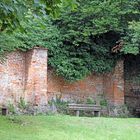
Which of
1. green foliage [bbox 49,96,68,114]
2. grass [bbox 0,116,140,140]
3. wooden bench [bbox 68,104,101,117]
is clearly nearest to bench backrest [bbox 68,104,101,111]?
wooden bench [bbox 68,104,101,117]

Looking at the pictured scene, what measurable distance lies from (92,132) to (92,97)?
8.51 meters

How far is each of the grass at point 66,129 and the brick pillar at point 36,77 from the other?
3.40 meters

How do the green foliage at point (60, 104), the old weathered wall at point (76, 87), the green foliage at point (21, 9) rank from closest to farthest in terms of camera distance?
the green foliage at point (21, 9), the green foliage at point (60, 104), the old weathered wall at point (76, 87)

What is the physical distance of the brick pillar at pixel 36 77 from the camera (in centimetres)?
1678

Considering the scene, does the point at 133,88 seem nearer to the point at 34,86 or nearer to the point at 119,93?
the point at 119,93

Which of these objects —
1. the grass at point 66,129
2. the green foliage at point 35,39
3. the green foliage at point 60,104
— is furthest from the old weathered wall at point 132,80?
the grass at point 66,129

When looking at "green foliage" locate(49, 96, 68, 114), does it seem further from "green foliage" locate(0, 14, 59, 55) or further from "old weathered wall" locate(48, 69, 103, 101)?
"green foliage" locate(0, 14, 59, 55)

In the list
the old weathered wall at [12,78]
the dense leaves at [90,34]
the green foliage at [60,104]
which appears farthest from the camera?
the dense leaves at [90,34]

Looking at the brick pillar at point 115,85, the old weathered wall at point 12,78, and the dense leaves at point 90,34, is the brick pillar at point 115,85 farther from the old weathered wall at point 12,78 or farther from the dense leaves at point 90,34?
the old weathered wall at point 12,78

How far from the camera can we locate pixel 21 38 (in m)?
17.3

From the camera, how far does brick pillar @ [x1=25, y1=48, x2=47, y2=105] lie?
16784 mm

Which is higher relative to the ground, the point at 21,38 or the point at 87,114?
the point at 21,38

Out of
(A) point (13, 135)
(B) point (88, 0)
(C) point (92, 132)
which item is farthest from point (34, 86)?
(A) point (13, 135)

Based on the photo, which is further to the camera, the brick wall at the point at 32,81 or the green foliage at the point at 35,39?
the brick wall at the point at 32,81
